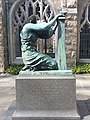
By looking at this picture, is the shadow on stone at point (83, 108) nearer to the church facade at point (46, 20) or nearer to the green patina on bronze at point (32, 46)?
the green patina on bronze at point (32, 46)

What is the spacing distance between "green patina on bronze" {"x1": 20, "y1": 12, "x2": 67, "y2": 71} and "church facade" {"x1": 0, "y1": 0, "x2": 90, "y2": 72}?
5.87 m

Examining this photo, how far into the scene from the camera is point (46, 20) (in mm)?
11297

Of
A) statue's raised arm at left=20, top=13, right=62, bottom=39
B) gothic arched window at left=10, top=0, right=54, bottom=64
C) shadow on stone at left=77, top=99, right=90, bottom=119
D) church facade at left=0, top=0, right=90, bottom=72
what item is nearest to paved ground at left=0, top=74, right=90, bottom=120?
shadow on stone at left=77, top=99, right=90, bottom=119

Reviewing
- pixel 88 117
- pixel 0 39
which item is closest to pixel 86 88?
pixel 88 117

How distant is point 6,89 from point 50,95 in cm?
362

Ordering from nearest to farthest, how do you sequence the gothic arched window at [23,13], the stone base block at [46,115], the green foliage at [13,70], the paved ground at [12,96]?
the stone base block at [46,115] → the paved ground at [12,96] → the green foliage at [13,70] → the gothic arched window at [23,13]

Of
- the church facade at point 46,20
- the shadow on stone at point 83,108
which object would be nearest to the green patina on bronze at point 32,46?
the shadow on stone at point 83,108

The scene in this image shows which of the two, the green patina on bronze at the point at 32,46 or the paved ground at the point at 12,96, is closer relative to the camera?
the green patina on bronze at the point at 32,46

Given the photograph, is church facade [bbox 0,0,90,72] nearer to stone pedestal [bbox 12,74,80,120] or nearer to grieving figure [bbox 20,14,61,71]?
grieving figure [bbox 20,14,61,71]

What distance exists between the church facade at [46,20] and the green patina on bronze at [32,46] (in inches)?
231

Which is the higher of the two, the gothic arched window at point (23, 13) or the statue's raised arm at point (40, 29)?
the gothic arched window at point (23, 13)

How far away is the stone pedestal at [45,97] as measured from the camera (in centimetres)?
459

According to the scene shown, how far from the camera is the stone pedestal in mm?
4590

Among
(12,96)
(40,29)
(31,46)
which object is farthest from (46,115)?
(12,96)
